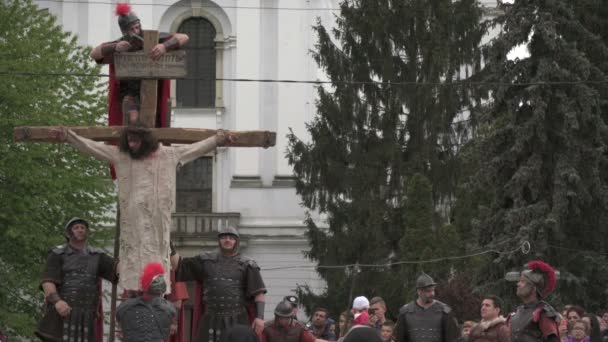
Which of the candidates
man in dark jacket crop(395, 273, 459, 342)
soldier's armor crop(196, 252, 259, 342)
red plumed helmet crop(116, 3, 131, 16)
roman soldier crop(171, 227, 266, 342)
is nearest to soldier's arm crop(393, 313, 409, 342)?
man in dark jacket crop(395, 273, 459, 342)

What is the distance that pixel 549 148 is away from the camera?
3600 cm

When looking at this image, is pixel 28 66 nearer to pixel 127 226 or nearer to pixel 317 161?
pixel 317 161

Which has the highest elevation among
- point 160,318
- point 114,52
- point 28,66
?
point 28,66

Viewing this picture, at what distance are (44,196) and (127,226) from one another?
2450 cm

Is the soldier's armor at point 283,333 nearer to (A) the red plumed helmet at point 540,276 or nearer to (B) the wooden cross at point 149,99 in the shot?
(B) the wooden cross at point 149,99

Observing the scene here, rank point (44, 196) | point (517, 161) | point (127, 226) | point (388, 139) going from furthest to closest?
point (388, 139), point (44, 196), point (517, 161), point (127, 226)

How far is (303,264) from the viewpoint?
48.4m

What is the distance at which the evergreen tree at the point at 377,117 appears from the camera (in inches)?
1681

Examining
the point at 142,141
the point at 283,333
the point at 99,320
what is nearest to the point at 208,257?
the point at 99,320

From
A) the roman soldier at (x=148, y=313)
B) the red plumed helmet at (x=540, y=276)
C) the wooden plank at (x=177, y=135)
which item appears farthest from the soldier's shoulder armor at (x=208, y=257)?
the red plumed helmet at (x=540, y=276)

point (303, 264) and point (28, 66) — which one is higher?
point (28, 66)

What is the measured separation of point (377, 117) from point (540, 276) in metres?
26.4

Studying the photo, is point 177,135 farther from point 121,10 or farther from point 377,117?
point 377,117

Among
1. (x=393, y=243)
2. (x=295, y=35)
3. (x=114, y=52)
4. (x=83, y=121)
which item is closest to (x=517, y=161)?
(x=393, y=243)
